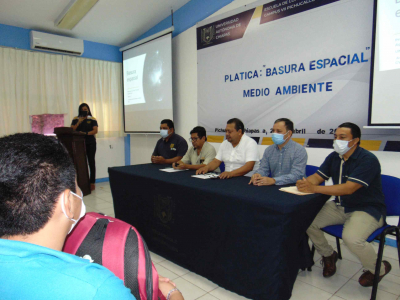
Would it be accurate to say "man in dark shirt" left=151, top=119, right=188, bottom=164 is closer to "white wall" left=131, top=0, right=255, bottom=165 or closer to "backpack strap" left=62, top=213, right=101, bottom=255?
"white wall" left=131, top=0, right=255, bottom=165

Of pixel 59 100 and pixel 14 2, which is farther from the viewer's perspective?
pixel 59 100

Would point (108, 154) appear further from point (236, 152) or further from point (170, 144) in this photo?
point (236, 152)

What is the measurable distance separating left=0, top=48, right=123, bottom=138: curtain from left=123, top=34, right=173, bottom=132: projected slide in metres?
0.37

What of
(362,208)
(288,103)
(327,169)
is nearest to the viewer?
(362,208)

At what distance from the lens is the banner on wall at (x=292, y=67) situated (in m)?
2.50

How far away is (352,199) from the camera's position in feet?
6.28

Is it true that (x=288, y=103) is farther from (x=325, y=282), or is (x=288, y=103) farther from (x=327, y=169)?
(x=325, y=282)

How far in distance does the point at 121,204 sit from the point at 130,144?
3388 millimetres

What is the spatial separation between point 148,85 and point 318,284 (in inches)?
159

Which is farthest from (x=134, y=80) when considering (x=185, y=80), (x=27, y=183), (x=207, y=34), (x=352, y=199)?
(x=27, y=183)

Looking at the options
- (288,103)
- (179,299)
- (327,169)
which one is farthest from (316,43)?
(179,299)

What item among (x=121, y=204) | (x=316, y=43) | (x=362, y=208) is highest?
(x=316, y=43)

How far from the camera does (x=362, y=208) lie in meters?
1.85

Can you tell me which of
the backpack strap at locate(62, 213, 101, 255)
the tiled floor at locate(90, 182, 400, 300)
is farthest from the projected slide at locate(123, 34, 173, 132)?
the backpack strap at locate(62, 213, 101, 255)
